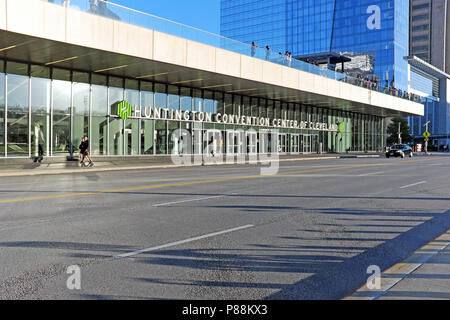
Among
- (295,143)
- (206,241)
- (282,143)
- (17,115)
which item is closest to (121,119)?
(17,115)

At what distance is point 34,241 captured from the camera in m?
6.09


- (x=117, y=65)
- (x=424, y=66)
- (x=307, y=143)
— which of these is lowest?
(x=307, y=143)

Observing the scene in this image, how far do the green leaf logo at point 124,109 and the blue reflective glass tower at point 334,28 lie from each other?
265 feet

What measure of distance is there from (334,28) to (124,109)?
10053 centimetres

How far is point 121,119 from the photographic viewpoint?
28969 millimetres

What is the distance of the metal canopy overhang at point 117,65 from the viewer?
2045cm

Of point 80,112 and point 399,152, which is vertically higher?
point 80,112

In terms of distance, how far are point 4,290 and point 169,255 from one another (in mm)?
1998

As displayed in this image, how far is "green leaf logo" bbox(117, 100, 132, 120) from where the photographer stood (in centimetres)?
2867

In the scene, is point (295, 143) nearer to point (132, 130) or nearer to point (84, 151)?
point (132, 130)

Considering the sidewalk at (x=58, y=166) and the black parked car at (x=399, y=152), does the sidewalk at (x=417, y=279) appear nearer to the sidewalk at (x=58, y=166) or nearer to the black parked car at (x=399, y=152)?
the sidewalk at (x=58, y=166)

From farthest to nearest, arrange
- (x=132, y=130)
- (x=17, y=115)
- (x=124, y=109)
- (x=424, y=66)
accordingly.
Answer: (x=424, y=66) < (x=132, y=130) < (x=124, y=109) < (x=17, y=115)
